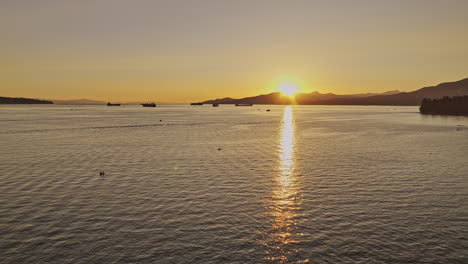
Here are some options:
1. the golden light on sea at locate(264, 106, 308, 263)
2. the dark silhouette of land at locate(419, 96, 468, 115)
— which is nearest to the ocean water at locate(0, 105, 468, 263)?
the golden light on sea at locate(264, 106, 308, 263)

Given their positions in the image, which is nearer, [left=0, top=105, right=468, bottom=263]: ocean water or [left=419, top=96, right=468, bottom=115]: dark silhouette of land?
[left=0, top=105, right=468, bottom=263]: ocean water

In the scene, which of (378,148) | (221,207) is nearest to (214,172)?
(221,207)

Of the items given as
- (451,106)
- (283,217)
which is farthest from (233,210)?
(451,106)

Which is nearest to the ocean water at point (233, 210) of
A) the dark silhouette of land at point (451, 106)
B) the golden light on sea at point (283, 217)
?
the golden light on sea at point (283, 217)

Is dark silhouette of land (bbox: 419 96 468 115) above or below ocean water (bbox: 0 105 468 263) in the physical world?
above

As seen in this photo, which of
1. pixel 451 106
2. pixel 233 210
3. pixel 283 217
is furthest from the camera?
pixel 451 106

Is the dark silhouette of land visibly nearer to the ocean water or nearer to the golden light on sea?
the ocean water

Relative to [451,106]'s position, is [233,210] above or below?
below

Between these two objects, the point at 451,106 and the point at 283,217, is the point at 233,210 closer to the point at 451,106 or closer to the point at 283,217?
the point at 283,217

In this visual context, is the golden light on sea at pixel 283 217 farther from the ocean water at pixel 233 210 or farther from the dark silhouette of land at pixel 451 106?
the dark silhouette of land at pixel 451 106

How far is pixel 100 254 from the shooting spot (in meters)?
16.8

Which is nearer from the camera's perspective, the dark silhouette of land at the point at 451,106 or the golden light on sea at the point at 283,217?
the golden light on sea at the point at 283,217

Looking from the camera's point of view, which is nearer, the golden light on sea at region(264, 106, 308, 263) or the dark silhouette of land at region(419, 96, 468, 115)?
the golden light on sea at region(264, 106, 308, 263)

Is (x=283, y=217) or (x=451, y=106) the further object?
(x=451, y=106)
